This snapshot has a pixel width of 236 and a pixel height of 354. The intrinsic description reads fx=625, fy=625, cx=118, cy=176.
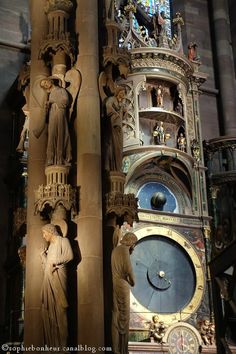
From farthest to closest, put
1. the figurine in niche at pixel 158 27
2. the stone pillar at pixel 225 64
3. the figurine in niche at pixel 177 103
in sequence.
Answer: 1. the stone pillar at pixel 225 64
2. the figurine in niche at pixel 158 27
3. the figurine in niche at pixel 177 103

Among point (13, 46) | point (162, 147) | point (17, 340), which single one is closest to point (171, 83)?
point (162, 147)

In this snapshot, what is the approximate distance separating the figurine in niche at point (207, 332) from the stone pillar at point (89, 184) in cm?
846

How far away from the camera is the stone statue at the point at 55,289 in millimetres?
7398

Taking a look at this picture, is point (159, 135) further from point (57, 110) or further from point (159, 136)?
point (57, 110)

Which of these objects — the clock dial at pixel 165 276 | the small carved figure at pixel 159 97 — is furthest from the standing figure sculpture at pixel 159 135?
the clock dial at pixel 165 276

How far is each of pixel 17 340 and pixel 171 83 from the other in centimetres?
867

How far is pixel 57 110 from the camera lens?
8.47 meters

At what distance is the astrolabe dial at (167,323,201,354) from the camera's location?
15.0m

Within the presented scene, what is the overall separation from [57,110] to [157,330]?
840cm

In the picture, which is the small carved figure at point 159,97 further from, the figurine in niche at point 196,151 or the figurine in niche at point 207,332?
the figurine in niche at point 207,332

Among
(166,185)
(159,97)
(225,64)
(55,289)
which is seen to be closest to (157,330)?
(166,185)

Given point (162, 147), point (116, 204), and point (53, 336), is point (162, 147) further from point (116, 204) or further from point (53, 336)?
point (53, 336)

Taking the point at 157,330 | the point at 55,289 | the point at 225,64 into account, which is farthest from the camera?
the point at 225,64

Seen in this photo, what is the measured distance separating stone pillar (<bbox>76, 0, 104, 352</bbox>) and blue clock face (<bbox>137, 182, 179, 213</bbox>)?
27.9 feet
